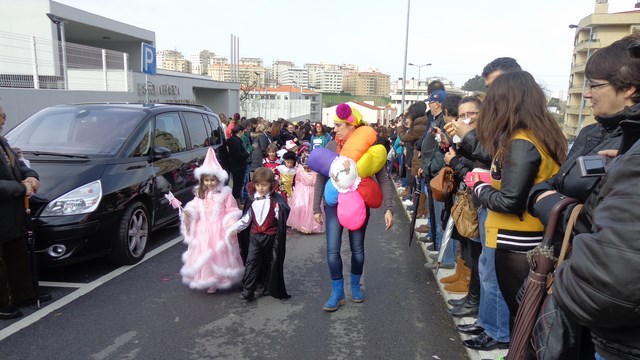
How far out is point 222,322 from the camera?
3.84m

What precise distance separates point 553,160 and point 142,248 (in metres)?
4.50

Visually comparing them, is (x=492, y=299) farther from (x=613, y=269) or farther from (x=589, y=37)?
(x=589, y=37)

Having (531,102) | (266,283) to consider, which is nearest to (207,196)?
(266,283)

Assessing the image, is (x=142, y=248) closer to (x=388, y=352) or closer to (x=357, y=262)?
(x=357, y=262)

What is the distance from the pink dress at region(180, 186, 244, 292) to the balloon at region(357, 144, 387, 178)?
1480 mm

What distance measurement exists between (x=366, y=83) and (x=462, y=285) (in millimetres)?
176823

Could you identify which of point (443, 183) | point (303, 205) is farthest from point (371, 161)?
point (303, 205)

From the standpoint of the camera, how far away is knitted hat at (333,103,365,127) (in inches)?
157

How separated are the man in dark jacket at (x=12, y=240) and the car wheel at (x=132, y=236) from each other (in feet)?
3.36

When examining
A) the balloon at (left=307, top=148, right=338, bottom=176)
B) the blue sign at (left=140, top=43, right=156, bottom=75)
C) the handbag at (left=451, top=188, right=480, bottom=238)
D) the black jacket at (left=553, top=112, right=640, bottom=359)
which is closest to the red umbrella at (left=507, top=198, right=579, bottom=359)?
the black jacket at (left=553, top=112, right=640, bottom=359)

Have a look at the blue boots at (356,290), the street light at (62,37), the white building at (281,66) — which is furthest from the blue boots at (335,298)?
the white building at (281,66)

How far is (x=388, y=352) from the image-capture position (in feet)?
11.2

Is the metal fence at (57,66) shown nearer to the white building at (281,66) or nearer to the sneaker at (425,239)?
the sneaker at (425,239)

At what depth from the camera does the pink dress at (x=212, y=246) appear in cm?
443
